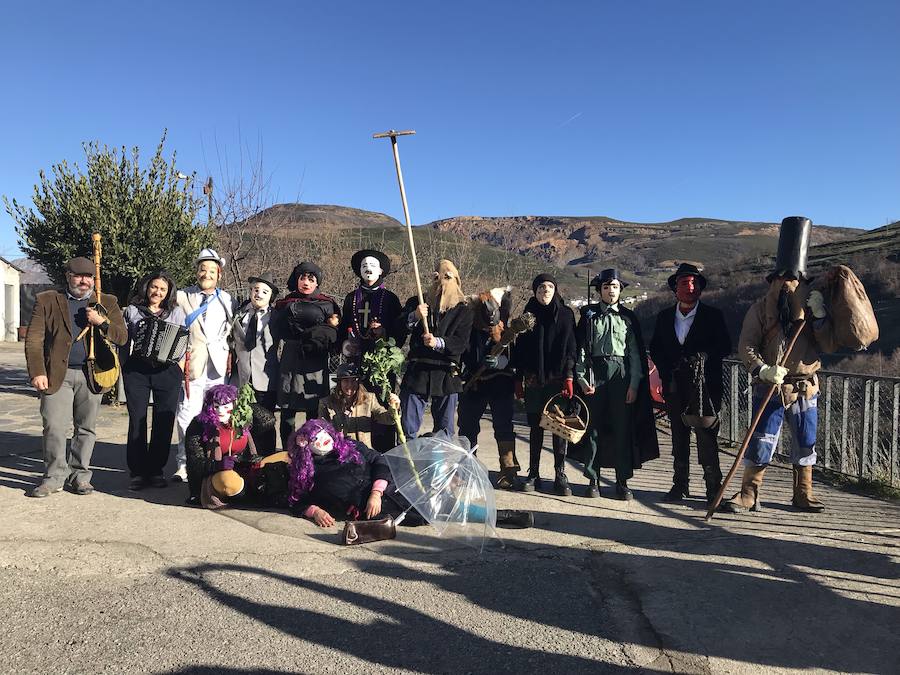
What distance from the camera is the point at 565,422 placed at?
5469 mm

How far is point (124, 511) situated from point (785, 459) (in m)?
6.78

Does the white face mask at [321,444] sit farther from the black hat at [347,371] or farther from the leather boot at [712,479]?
the leather boot at [712,479]

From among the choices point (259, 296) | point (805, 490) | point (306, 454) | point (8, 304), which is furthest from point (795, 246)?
point (8, 304)

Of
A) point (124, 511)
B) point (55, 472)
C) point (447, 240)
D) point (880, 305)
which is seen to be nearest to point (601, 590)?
point (124, 511)

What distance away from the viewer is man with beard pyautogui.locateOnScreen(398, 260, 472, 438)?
5457 millimetres

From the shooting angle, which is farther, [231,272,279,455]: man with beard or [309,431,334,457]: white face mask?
[231,272,279,455]: man with beard

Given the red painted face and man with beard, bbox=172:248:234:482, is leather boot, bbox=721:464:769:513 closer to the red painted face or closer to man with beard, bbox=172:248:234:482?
the red painted face

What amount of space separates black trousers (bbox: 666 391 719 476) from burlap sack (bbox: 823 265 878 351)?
1.15m

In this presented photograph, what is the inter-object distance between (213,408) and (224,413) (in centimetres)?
9

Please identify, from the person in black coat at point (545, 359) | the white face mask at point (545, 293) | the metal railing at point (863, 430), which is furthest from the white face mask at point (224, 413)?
the metal railing at point (863, 430)

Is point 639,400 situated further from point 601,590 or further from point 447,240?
point 447,240

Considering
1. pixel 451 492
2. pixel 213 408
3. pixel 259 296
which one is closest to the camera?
pixel 451 492

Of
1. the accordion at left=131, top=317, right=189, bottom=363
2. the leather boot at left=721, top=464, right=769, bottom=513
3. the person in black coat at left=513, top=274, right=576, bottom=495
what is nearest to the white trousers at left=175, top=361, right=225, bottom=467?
the accordion at left=131, top=317, right=189, bottom=363

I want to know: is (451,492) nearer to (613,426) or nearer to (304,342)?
(613,426)
